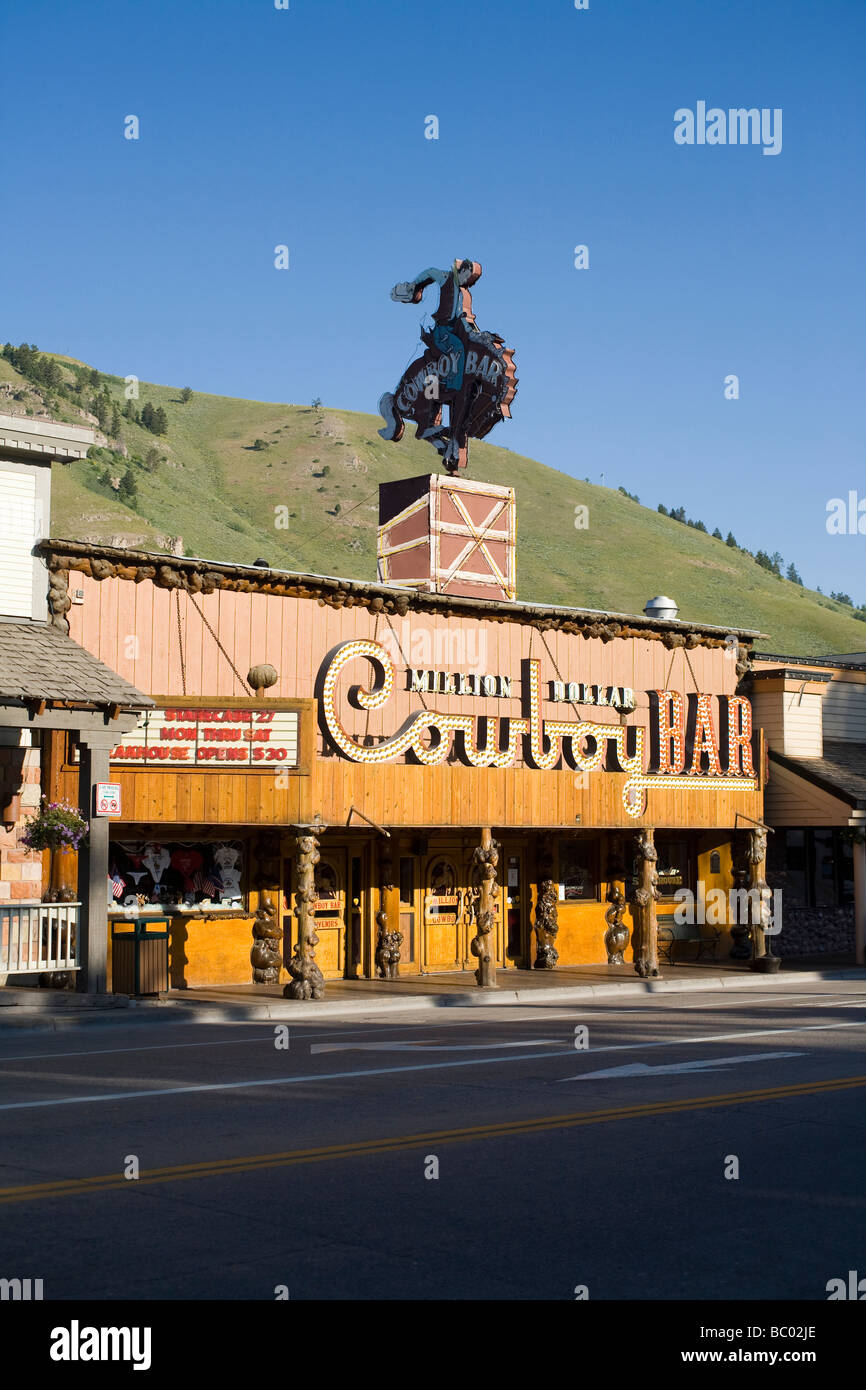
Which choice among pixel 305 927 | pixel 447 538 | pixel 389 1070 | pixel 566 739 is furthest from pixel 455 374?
pixel 389 1070

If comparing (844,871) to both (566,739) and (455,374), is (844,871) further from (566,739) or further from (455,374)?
(455,374)

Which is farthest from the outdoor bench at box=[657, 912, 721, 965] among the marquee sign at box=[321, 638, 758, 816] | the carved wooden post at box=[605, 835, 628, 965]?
the marquee sign at box=[321, 638, 758, 816]

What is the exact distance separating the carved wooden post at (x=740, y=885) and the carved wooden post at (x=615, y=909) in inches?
111

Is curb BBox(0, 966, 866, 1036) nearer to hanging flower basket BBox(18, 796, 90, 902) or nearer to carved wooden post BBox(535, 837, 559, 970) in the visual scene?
hanging flower basket BBox(18, 796, 90, 902)

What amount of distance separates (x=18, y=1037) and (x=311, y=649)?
32.5ft

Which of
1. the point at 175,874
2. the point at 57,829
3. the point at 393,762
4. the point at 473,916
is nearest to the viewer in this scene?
the point at 57,829

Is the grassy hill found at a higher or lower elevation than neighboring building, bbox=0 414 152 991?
higher

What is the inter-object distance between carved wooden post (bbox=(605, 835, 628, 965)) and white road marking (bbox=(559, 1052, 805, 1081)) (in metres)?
15.7

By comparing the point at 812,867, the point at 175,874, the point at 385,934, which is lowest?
the point at 385,934

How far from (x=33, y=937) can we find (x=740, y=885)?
1737cm

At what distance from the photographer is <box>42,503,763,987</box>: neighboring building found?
22.2 m

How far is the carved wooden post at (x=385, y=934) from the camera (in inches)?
1033

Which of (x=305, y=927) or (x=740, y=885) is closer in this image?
(x=305, y=927)

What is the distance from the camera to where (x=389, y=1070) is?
13.8 m
